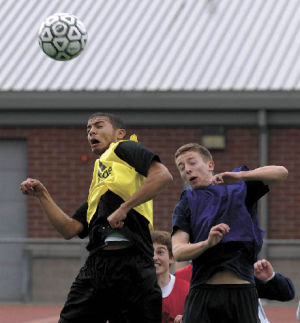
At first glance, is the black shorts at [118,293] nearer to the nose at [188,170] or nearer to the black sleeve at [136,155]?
the black sleeve at [136,155]

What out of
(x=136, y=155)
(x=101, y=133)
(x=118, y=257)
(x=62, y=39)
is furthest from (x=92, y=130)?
(x=62, y=39)

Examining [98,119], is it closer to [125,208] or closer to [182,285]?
[125,208]

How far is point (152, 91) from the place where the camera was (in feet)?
55.2

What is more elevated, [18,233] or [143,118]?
[143,118]

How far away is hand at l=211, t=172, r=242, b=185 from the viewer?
5.56m

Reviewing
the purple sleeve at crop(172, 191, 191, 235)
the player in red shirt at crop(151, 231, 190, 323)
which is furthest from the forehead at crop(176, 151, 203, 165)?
the player in red shirt at crop(151, 231, 190, 323)

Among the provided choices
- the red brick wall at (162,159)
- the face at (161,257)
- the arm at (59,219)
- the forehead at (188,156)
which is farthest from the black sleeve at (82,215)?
the red brick wall at (162,159)

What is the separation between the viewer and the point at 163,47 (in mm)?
18016

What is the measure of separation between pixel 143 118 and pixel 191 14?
2767 mm

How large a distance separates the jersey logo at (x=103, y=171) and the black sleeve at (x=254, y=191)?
3.03ft

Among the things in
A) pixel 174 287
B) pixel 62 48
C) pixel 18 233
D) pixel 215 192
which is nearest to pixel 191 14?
pixel 18 233

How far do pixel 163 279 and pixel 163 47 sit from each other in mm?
10954

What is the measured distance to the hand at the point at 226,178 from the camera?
556 cm

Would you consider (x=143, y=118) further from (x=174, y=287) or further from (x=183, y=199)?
(x=183, y=199)
